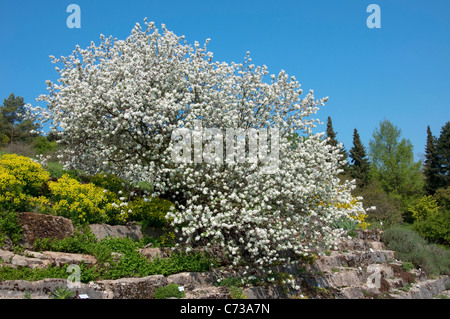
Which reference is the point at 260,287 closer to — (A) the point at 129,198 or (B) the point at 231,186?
(B) the point at 231,186

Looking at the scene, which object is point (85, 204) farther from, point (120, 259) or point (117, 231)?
point (120, 259)

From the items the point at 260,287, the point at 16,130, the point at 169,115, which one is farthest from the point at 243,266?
the point at 16,130

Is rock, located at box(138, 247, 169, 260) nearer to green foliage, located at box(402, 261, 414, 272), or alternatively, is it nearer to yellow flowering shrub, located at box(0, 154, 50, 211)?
yellow flowering shrub, located at box(0, 154, 50, 211)

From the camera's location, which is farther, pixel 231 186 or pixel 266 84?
pixel 266 84

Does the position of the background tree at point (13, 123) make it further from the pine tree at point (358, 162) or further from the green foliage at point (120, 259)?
the pine tree at point (358, 162)

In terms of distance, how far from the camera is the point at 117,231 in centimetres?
943

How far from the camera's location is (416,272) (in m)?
16.3

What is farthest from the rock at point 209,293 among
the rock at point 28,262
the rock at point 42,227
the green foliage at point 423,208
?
the green foliage at point 423,208

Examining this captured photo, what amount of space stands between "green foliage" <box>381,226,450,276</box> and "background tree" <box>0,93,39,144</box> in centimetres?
3459

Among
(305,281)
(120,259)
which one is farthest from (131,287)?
(305,281)

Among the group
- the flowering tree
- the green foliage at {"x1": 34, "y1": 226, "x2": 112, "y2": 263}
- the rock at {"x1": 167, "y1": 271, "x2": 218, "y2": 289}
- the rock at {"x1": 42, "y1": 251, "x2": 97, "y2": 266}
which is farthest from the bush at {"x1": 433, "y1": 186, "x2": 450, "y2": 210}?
the rock at {"x1": 42, "y1": 251, "x2": 97, "y2": 266}

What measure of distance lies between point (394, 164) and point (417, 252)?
94.3 feet

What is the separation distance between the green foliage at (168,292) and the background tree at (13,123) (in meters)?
34.6
